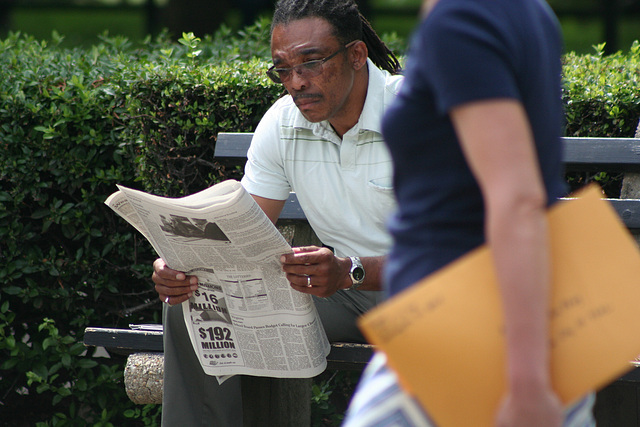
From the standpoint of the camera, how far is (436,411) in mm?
1128

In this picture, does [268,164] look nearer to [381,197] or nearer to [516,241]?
[381,197]

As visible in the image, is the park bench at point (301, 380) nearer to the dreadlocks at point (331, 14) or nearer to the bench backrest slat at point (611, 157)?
the bench backrest slat at point (611, 157)

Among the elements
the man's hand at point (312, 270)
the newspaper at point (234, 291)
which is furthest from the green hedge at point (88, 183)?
the man's hand at point (312, 270)

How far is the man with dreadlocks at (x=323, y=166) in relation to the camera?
266 centimetres

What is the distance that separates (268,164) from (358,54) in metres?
0.50

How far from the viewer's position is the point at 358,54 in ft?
9.35

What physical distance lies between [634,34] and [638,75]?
11051 millimetres

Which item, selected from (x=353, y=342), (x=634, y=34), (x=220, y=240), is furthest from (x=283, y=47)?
(x=634, y=34)

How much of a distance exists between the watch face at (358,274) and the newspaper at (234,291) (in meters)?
0.18

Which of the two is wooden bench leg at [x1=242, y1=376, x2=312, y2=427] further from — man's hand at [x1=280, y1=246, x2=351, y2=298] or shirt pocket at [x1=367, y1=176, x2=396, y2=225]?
shirt pocket at [x1=367, y1=176, x2=396, y2=225]

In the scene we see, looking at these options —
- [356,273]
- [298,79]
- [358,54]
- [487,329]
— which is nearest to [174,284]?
[356,273]

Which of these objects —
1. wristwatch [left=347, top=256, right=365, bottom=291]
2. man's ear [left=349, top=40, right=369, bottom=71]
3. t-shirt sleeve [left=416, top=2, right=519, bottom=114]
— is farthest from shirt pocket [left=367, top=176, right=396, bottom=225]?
t-shirt sleeve [left=416, top=2, right=519, bottom=114]

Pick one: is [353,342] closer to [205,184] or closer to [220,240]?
[220,240]

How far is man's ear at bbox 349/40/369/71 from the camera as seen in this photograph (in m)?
2.83
